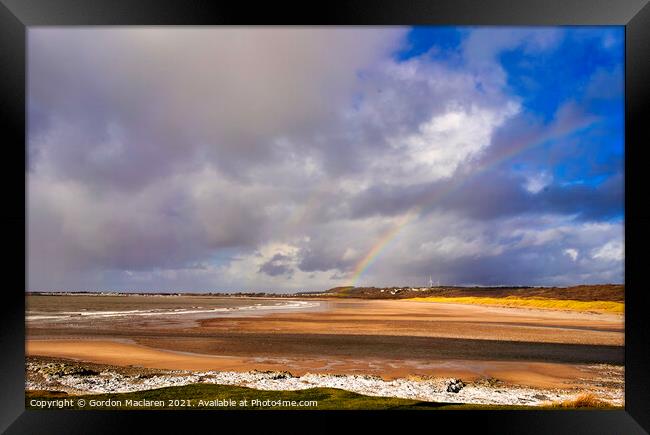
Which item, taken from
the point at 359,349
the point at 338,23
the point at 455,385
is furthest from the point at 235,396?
the point at 338,23

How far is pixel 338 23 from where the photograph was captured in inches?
199

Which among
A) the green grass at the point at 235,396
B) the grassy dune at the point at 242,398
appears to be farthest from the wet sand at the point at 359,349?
the green grass at the point at 235,396

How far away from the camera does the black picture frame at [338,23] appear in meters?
4.92

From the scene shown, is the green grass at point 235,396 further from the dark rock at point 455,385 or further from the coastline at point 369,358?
the dark rock at point 455,385

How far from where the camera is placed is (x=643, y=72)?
4977mm

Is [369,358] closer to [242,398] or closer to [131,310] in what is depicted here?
[242,398]

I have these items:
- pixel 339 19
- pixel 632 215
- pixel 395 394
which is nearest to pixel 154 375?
pixel 395 394

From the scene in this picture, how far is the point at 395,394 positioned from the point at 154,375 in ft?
16.1

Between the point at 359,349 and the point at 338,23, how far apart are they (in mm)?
9487

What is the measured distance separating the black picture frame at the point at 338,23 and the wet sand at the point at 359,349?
9.77 feet

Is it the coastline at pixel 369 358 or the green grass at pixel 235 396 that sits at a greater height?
the green grass at pixel 235 396

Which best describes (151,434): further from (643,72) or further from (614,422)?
(643,72)

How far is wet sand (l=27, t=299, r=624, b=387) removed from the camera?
348 inches

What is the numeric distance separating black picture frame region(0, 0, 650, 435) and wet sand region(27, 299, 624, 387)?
298 cm
